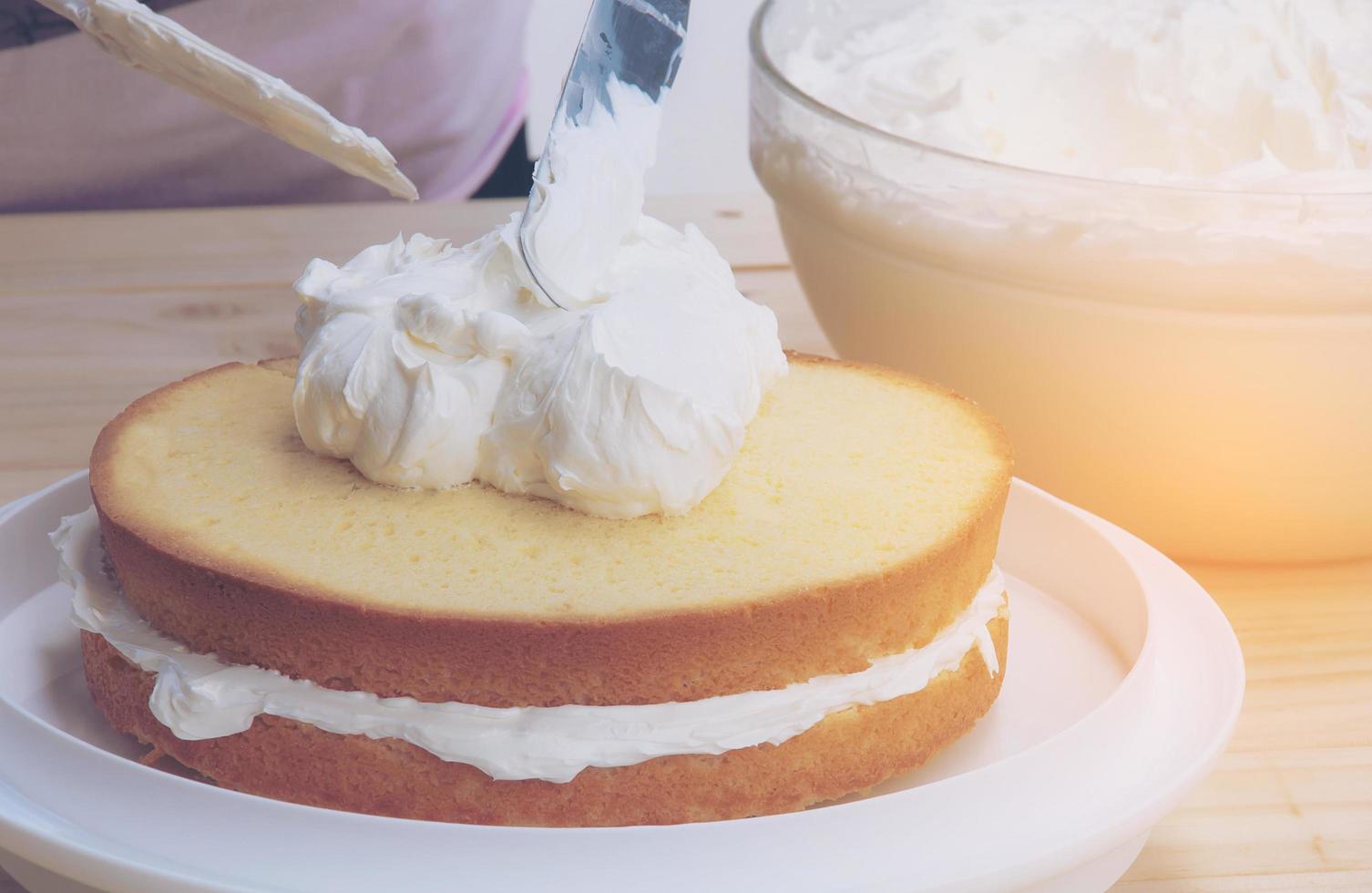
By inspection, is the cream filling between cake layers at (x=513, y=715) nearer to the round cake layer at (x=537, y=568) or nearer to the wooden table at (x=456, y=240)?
the round cake layer at (x=537, y=568)

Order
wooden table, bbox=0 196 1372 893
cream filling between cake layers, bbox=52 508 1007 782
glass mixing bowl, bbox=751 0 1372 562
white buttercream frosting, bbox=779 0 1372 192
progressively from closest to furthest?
cream filling between cake layers, bbox=52 508 1007 782 < wooden table, bbox=0 196 1372 893 < glass mixing bowl, bbox=751 0 1372 562 < white buttercream frosting, bbox=779 0 1372 192

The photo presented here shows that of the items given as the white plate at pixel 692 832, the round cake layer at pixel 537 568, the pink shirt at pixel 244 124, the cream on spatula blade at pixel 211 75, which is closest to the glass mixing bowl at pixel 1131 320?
the round cake layer at pixel 537 568

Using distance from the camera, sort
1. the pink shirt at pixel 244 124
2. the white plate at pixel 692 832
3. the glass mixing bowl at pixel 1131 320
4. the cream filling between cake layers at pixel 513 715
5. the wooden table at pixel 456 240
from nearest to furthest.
Result: the white plate at pixel 692 832 → the cream filling between cake layers at pixel 513 715 → the wooden table at pixel 456 240 → the glass mixing bowl at pixel 1131 320 → the pink shirt at pixel 244 124

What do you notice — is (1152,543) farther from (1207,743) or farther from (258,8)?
(258,8)

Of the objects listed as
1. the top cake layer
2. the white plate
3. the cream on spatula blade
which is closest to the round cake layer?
the top cake layer

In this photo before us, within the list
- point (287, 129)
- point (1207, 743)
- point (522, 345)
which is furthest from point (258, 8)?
point (1207, 743)

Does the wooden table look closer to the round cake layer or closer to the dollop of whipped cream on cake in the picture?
the round cake layer

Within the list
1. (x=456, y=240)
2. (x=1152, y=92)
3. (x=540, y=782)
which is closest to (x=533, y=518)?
(x=540, y=782)
